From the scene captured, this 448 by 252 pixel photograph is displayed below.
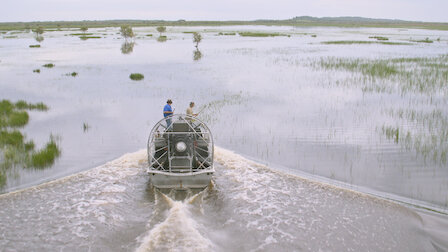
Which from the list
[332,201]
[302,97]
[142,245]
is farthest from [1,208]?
[302,97]

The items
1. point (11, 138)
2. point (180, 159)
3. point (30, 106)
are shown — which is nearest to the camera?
point (180, 159)

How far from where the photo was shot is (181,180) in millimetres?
11898

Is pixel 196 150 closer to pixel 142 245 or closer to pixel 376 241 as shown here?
pixel 142 245

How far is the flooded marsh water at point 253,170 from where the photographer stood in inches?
390

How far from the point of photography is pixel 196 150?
14.3 metres

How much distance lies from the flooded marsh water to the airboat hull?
1.41ft

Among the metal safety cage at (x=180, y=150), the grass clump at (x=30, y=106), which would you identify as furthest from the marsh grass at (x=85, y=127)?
the metal safety cage at (x=180, y=150)

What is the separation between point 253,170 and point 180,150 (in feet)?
10.9

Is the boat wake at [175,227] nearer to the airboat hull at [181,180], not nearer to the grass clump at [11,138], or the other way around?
the airboat hull at [181,180]

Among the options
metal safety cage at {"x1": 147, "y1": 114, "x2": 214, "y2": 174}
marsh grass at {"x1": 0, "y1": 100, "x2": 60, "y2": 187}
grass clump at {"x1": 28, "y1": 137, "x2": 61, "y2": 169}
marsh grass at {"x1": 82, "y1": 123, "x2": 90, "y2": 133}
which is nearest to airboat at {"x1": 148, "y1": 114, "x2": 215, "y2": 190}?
metal safety cage at {"x1": 147, "y1": 114, "x2": 214, "y2": 174}

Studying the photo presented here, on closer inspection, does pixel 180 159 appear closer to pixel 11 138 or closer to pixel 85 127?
pixel 11 138

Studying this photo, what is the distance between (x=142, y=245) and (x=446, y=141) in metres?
14.2

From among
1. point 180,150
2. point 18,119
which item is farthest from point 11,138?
point 180,150

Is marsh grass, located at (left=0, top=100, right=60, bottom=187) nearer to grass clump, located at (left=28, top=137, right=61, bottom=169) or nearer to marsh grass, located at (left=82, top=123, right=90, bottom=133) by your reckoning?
grass clump, located at (left=28, top=137, right=61, bottom=169)
